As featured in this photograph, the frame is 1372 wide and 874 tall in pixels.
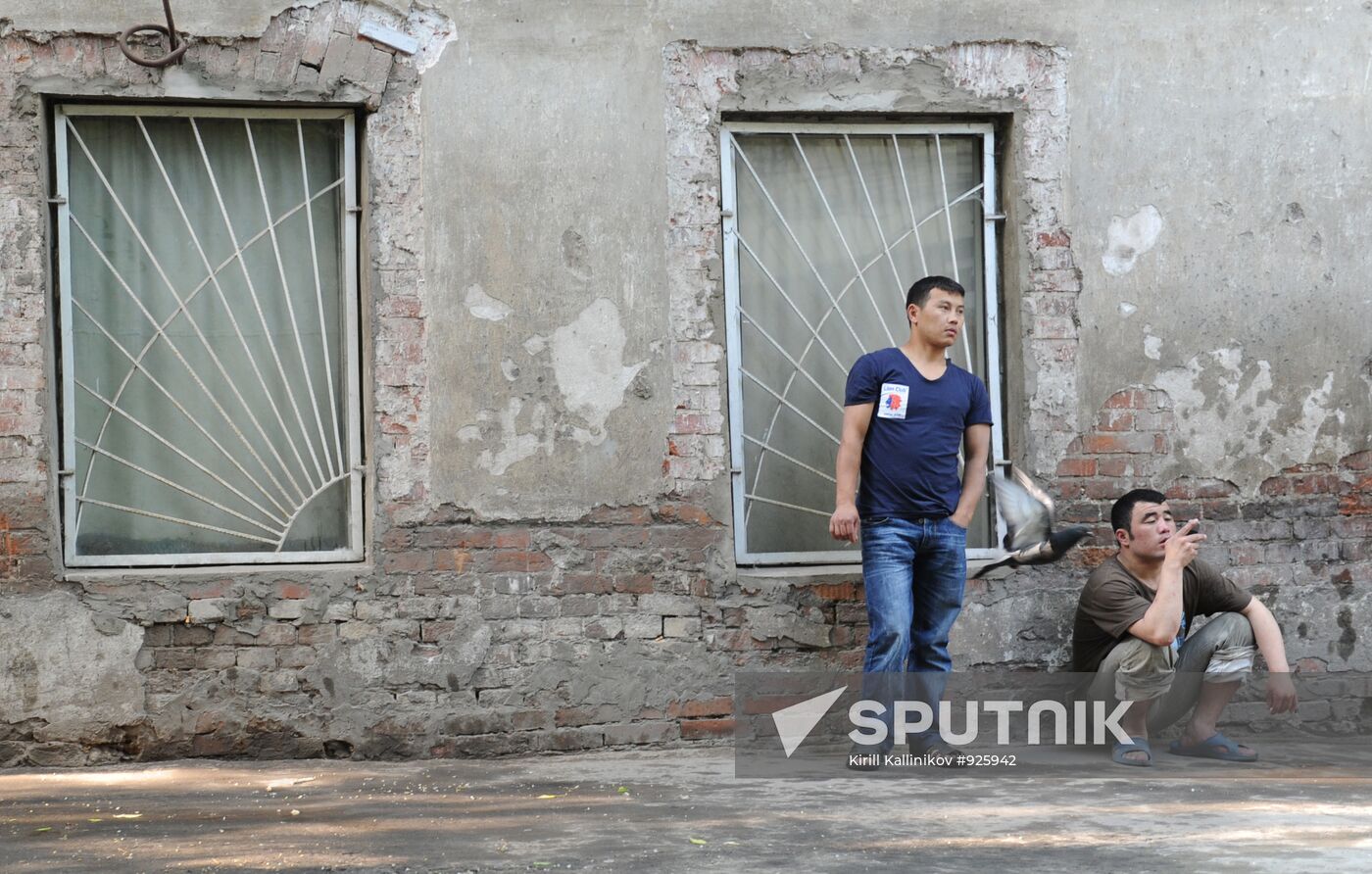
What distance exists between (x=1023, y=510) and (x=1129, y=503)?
39 centimetres

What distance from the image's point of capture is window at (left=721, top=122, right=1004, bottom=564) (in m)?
5.80

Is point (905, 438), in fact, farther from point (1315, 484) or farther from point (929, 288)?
point (1315, 484)

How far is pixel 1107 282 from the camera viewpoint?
5.78 meters

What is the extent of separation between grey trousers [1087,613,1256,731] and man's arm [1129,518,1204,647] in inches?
3.0

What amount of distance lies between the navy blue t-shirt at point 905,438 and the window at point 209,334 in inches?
73.3

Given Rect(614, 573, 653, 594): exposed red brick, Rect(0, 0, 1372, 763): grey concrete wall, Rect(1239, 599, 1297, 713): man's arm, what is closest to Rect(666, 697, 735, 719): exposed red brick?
Rect(0, 0, 1372, 763): grey concrete wall

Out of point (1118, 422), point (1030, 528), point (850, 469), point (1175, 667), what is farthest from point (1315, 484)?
point (850, 469)

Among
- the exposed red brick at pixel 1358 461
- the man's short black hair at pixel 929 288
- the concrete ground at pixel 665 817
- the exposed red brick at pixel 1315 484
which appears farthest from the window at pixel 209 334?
the exposed red brick at pixel 1358 461

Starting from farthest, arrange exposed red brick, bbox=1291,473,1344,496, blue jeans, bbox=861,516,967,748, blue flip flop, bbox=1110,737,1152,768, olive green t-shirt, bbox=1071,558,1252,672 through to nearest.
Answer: exposed red brick, bbox=1291,473,1344,496 → olive green t-shirt, bbox=1071,558,1252,672 → blue flip flop, bbox=1110,737,1152,768 → blue jeans, bbox=861,516,967,748

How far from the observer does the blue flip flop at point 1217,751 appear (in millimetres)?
5285

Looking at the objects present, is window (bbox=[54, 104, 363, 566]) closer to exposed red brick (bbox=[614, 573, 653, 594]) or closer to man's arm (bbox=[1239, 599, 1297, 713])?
exposed red brick (bbox=[614, 573, 653, 594])

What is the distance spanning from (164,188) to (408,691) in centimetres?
202

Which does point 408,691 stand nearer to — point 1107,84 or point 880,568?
point 880,568

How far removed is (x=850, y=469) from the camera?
16.7 ft
